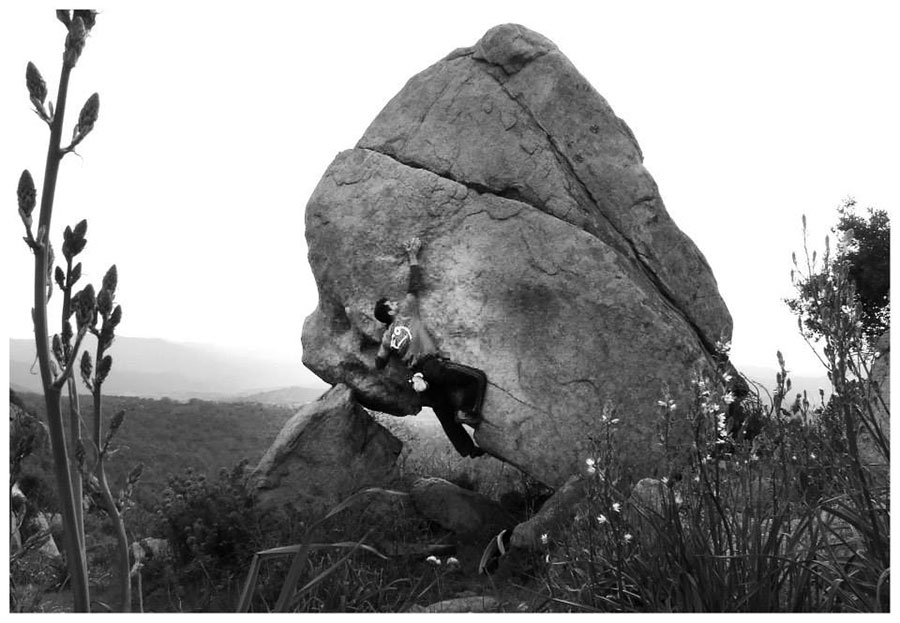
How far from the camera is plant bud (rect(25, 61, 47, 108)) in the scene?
2195 millimetres

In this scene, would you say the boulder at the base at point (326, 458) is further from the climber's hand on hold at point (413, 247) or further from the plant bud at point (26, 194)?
the plant bud at point (26, 194)

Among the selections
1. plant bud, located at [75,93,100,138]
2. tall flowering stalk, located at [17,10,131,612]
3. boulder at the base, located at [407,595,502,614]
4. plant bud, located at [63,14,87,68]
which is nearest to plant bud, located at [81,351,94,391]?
tall flowering stalk, located at [17,10,131,612]

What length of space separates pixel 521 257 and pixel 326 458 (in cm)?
375

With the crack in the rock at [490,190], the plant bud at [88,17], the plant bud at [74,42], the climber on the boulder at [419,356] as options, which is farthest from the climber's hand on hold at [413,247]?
the plant bud at [74,42]

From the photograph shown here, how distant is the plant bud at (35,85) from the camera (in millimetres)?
2195

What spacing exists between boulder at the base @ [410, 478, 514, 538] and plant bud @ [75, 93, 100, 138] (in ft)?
27.7

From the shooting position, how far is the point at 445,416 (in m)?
10.3

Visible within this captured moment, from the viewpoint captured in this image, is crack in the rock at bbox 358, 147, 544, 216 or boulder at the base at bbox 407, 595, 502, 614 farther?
crack in the rock at bbox 358, 147, 544, 216

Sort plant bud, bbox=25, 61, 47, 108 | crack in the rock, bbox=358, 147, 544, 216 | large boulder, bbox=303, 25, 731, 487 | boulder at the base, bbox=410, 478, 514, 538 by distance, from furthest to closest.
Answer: boulder at the base, bbox=410, 478, 514, 538
crack in the rock, bbox=358, 147, 544, 216
large boulder, bbox=303, 25, 731, 487
plant bud, bbox=25, 61, 47, 108

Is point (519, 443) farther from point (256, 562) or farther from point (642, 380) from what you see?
point (256, 562)

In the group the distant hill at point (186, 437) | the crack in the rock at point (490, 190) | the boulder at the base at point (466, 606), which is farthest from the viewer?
the distant hill at point (186, 437)

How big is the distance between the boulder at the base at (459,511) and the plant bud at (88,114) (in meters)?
8.44

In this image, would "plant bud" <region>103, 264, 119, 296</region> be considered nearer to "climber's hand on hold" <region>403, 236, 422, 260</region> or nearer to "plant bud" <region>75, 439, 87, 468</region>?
"plant bud" <region>75, 439, 87, 468</region>

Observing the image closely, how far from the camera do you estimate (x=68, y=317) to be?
2.11 m
